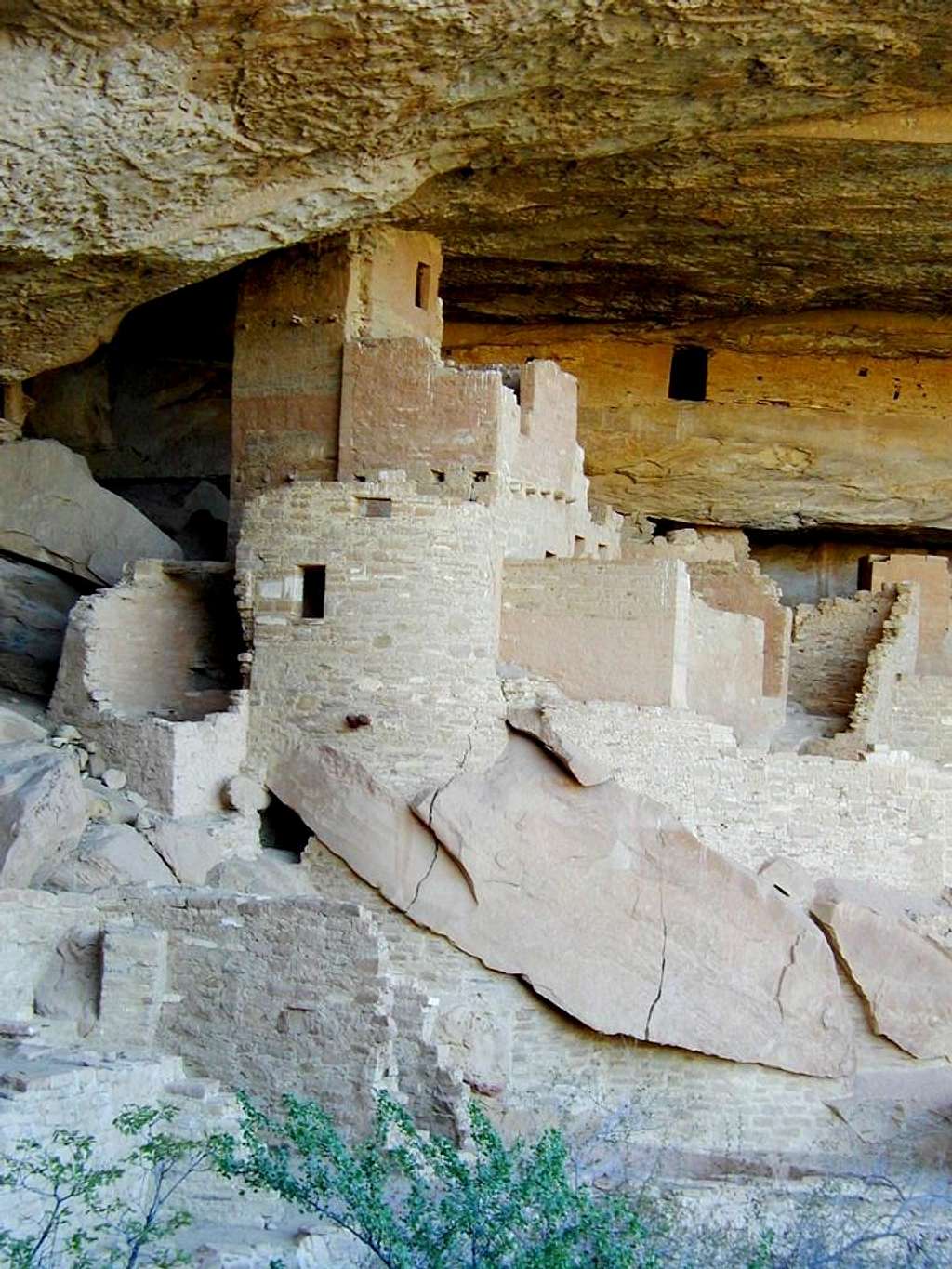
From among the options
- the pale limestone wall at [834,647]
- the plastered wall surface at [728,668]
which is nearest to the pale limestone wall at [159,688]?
the plastered wall surface at [728,668]

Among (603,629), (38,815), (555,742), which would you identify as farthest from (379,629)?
A: (38,815)

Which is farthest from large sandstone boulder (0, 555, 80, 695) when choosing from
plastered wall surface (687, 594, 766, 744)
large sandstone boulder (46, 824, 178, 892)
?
plastered wall surface (687, 594, 766, 744)

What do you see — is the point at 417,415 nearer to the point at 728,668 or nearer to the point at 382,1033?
the point at 728,668

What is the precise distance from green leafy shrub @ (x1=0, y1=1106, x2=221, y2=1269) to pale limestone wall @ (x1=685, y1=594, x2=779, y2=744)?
6.51 meters

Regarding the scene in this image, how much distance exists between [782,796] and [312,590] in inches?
153

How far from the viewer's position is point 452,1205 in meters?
8.64

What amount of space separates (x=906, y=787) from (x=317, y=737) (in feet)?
15.2


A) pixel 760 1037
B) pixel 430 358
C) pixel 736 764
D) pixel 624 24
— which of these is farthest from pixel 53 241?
pixel 760 1037

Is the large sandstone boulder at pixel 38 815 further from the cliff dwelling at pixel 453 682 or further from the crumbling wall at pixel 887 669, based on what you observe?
the crumbling wall at pixel 887 669

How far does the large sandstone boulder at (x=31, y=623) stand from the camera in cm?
1510

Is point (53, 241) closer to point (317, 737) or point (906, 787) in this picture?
point (317, 737)

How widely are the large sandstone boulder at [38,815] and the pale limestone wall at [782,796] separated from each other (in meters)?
3.45

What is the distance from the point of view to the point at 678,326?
18.3 meters

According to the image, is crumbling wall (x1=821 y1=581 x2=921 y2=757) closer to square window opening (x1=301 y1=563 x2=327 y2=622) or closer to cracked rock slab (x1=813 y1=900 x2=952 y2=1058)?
cracked rock slab (x1=813 y1=900 x2=952 y2=1058)
